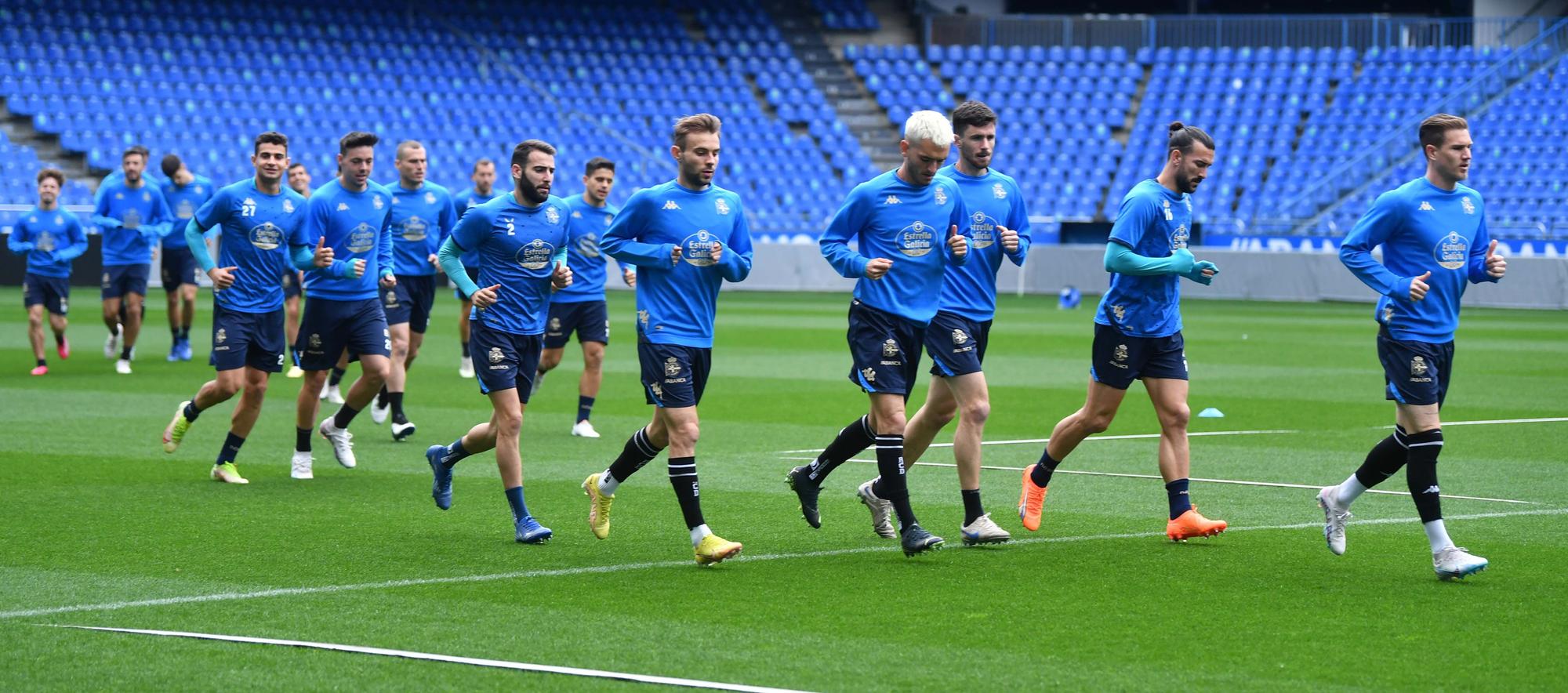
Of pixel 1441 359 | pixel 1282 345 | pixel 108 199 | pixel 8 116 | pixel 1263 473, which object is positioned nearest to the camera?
pixel 1441 359

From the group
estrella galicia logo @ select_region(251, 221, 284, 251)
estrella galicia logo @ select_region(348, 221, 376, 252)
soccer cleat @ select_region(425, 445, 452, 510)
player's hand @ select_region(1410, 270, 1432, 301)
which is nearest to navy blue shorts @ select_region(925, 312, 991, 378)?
player's hand @ select_region(1410, 270, 1432, 301)

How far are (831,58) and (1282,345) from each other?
2911 cm

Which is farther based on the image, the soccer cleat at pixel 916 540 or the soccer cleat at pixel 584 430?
the soccer cleat at pixel 584 430

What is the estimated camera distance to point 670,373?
8258 mm

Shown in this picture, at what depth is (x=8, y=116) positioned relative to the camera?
41031 mm

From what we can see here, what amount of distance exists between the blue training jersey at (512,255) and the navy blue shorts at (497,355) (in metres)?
0.04

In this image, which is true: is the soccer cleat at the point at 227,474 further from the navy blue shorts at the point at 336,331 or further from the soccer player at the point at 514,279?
the soccer player at the point at 514,279

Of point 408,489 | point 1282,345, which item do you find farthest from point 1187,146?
point 1282,345

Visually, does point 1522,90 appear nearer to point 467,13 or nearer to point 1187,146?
point 467,13

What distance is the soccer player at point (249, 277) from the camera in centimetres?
1134

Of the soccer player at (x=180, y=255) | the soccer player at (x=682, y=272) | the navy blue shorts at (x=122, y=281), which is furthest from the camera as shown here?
the soccer player at (x=180, y=255)

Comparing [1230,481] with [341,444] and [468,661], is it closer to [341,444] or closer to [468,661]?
[341,444]

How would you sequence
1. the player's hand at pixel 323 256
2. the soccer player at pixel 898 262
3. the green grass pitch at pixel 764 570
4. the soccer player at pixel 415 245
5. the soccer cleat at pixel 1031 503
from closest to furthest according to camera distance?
the green grass pitch at pixel 764 570 → the soccer player at pixel 898 262 → the soccer cleat at pixel 1031 503 → the player's hand at pixel 323 256 → the soccer player at pixel 415 245

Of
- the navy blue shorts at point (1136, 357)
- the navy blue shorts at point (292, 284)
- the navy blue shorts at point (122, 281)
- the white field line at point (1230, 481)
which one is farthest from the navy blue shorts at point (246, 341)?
the navy blue shorts at point (122, 281)
